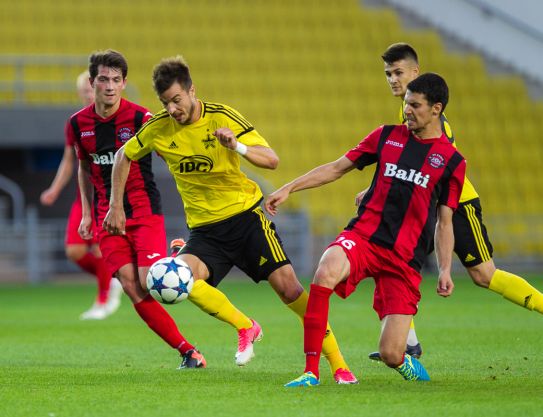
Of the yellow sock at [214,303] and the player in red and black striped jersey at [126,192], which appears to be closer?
the yellow sock at [214,303]

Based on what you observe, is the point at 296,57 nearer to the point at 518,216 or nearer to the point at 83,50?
the point at 83,50

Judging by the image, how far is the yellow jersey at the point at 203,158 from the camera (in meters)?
7.45

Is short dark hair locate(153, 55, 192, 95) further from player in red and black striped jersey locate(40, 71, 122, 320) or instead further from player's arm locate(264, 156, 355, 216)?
player in red and black striped jersey locate(40, 71, 122, 320)

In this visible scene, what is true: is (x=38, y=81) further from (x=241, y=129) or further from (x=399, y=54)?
(x=241, y=129)

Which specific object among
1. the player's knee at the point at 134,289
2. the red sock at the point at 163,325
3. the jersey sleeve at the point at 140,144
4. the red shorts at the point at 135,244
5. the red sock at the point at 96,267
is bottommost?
the red sock at the point at 96,267

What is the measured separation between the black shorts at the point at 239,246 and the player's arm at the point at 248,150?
0.63 meters

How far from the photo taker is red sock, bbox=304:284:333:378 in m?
6.65

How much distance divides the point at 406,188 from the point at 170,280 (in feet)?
4.96

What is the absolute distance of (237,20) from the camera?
25.0m

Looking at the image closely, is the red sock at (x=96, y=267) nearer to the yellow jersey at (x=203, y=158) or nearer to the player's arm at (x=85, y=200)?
the player's arm at (x=85, y=200)

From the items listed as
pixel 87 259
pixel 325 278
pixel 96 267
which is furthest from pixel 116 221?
pixel 96 267

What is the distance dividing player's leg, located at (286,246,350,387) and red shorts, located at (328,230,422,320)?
0.35 feet

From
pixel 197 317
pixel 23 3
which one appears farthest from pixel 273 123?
pixel 197 317

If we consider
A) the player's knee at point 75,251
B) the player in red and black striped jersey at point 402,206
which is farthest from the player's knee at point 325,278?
the player's knee at point 75,251
